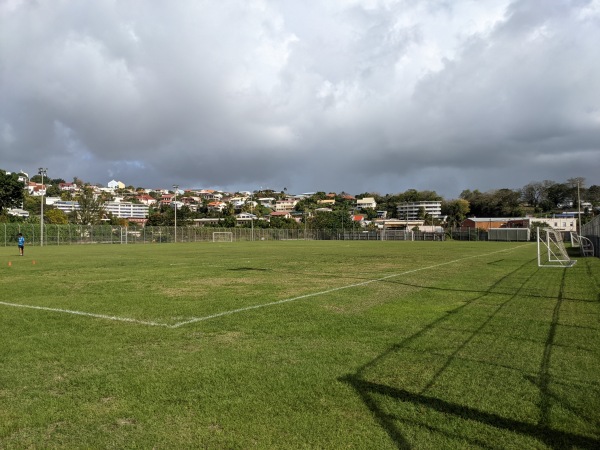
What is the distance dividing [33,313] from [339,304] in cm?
690

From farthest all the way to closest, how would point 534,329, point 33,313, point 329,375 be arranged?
point 33,313, point 534,329, point 329,375

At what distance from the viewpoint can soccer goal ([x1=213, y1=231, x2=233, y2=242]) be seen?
92.4 metres

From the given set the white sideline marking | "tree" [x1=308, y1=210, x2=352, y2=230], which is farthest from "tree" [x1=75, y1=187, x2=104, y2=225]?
the white sideline marking

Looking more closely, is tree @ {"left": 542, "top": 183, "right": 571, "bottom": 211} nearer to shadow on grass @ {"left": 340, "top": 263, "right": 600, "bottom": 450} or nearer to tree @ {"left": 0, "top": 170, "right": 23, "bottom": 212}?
tree @ {"left": 0, "top": 170, "right": 23, "bottom": 212}

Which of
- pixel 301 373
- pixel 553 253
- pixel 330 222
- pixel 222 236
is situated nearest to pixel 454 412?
pixel 301 373

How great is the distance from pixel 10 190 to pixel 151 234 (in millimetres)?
24241

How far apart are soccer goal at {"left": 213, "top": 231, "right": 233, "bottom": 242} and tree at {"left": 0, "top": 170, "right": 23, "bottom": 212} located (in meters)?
35.1

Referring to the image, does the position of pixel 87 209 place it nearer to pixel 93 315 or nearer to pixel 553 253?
pixel 553 253

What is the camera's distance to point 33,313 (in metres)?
9.95

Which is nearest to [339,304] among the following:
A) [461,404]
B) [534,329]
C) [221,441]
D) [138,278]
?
[534,329]

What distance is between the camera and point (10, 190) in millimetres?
77312

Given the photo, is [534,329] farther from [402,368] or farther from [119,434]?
[119,434]

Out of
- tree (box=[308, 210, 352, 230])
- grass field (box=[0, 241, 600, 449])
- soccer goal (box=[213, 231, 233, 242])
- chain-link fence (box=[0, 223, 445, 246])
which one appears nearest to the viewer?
grass field (box=[0, 241, 600, 449])

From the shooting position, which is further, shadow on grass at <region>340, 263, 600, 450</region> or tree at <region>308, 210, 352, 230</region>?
tree at <region>308, 210, 352, 230</region>
